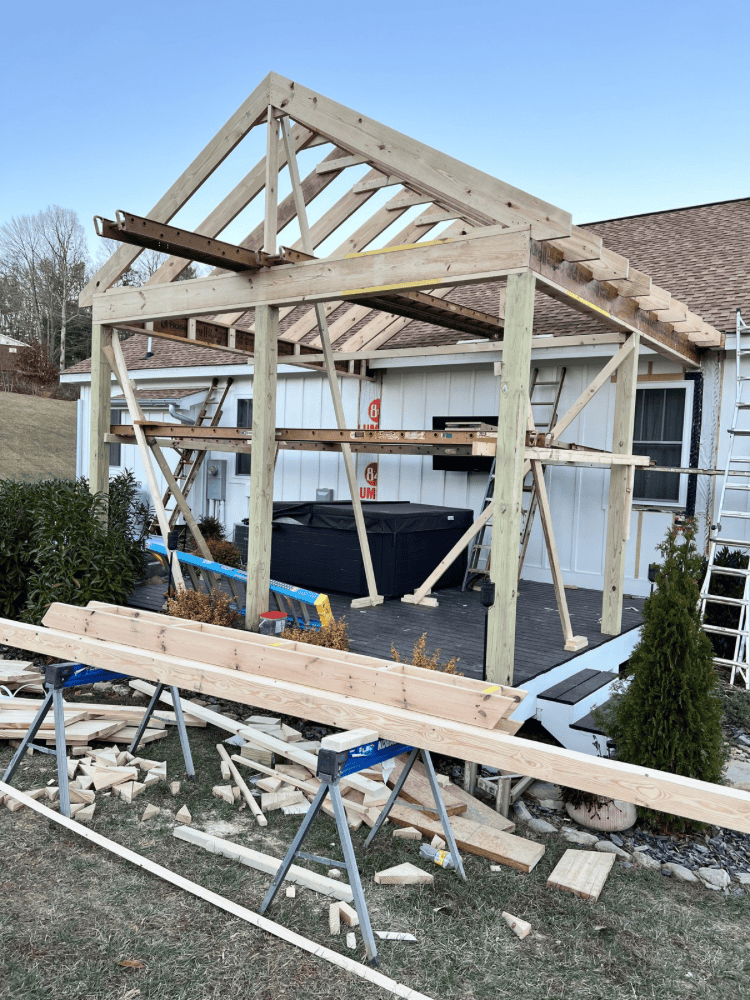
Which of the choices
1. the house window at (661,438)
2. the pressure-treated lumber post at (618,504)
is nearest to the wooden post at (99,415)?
the pressure-treated lumber post at (618,504)

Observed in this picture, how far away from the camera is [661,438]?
33.4ft

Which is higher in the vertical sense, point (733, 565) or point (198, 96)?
point (198, 96)

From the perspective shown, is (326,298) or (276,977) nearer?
(276,977)

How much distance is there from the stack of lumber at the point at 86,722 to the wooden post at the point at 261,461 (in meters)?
1.50

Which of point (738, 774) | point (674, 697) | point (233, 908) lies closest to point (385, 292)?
point (674, 697)

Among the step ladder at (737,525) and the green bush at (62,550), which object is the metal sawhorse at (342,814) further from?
the step ladder at (737,525)

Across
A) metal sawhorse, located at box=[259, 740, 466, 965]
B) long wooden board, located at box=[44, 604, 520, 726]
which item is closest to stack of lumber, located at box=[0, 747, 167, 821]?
long wooden board, located at box=[44, 604, 520, 726]

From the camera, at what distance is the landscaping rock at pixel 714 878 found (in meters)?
4.45

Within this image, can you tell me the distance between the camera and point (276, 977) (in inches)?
132

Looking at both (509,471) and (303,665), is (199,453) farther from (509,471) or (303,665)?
(303,665)

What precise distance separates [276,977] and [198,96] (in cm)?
2010

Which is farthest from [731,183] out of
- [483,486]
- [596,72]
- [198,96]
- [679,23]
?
[483,486]

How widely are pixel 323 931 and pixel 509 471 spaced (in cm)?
340

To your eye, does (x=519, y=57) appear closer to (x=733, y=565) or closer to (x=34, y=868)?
(x=733, y=565)
